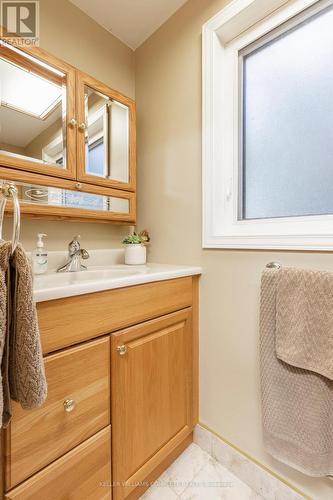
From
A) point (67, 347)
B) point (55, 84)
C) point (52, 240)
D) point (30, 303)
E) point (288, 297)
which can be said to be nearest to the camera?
point (30, 303)

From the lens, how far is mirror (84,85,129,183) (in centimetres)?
114

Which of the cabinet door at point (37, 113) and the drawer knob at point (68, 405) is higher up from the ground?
the cabinet door at point (37, 113)

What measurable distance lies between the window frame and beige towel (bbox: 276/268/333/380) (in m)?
0.22

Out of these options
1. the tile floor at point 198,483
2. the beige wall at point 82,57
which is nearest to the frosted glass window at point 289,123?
the beige wall at point 82,57

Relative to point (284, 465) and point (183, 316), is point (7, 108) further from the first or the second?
point (284, 465)

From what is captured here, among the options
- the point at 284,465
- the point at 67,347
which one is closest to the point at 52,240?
the point at 67,347

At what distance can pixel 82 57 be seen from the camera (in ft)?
4.01

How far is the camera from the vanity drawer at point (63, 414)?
604 mm

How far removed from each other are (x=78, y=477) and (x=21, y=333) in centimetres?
55

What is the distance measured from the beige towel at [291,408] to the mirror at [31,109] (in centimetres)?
102

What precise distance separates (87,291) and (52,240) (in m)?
0.57

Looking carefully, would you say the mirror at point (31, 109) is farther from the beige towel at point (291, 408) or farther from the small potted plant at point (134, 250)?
the beige towel at point (291, 408)

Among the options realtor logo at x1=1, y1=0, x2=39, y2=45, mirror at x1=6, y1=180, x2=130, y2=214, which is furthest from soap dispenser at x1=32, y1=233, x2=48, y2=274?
realtor logo at x1=1, y1=0, x2=39, y2=45

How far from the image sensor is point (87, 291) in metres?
0.71
